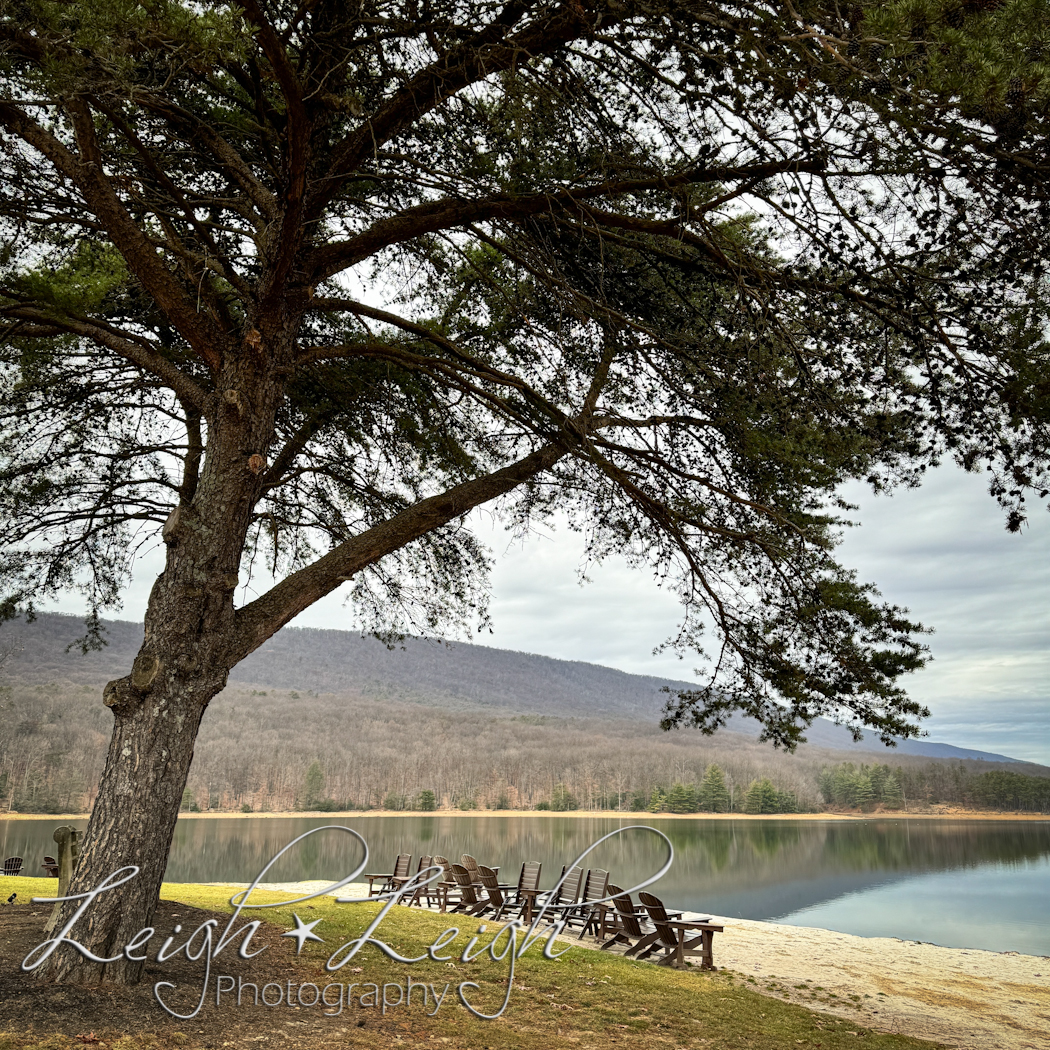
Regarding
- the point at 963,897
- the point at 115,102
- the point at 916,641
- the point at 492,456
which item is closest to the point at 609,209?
the point at 492,456

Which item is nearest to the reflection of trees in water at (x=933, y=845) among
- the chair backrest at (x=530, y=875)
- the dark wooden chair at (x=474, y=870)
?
the dark wooden chair at (x=474, y=870)

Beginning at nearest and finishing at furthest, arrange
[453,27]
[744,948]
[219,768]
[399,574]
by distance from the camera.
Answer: [453,27]
[399,574]
[744,948]
[219,768]

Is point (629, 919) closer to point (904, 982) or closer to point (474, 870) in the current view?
point (474, 870)

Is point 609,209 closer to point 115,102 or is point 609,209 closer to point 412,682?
point 115,102

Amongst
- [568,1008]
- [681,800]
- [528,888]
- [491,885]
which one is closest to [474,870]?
[528,888]

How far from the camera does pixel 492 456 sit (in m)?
6.62

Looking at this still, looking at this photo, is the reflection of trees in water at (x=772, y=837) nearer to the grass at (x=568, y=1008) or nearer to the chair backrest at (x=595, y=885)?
the chair backrest at (x=595, y=885)

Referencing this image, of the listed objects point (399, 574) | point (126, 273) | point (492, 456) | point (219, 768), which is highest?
point (126, 273)

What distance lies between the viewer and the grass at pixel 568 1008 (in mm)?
3953

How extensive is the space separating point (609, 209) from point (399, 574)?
12.1 feet

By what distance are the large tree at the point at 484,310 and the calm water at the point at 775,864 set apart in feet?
59.9

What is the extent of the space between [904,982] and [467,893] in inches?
197

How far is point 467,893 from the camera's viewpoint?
9656 millimetres

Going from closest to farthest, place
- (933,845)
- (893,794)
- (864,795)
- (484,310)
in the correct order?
(484,310)
(933,845)
(893,794)
(864,795)
